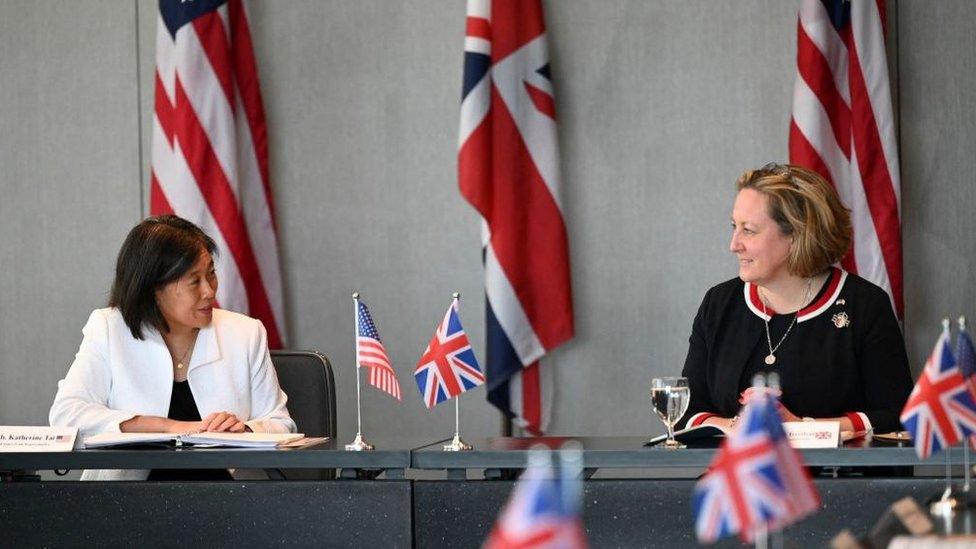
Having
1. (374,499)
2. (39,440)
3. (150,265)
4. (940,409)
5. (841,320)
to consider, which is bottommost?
(374,499)

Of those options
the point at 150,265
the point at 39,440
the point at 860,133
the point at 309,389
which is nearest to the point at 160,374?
the point at 150,265

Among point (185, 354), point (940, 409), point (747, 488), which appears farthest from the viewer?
point (185, 354)

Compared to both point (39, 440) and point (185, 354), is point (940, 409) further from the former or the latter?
point (185, 354)

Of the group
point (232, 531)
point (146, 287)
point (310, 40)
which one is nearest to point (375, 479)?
point (232, 531)

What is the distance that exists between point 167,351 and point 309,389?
0.39 meters

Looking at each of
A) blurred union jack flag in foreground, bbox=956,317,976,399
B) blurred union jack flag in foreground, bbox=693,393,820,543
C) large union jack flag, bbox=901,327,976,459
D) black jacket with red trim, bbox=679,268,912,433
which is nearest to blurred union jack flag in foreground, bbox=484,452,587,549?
blurred union jack flag in foreground, bbox=693,393,820,543

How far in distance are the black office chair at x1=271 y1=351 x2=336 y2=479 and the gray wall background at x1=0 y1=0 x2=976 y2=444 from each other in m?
1.13

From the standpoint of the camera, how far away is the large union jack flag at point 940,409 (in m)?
2.09

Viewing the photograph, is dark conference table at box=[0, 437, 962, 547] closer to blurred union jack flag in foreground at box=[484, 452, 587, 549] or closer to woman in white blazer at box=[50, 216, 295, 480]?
woman in white blazer at box=[50, 216, 295, 480]

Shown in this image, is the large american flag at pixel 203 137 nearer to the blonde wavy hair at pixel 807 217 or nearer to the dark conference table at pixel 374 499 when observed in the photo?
the dark conference table at pixel 374 499

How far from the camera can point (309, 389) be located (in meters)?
3.55

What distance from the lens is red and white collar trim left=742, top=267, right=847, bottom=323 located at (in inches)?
129

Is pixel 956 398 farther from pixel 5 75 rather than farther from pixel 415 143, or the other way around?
pixel 5 75

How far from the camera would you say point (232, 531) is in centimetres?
264
